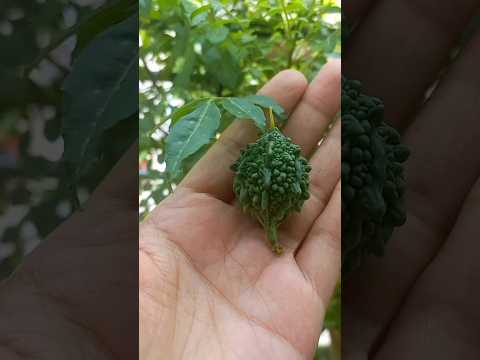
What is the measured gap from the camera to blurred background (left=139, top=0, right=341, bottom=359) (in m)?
0.70

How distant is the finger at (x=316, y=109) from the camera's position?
774mm

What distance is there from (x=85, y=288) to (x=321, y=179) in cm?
36

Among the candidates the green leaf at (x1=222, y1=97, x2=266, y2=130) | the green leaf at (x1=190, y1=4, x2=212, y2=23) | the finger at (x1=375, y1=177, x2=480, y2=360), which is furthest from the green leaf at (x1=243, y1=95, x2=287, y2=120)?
the finger at (x1=375, y1=177, x2=480, y2=360)

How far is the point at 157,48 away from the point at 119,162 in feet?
0.60

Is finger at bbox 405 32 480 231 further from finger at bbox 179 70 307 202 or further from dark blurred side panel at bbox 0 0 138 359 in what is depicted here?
dark blurred side panel at bbox 0 0 138 359

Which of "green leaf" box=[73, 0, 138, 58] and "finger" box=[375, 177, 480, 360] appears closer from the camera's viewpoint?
"green leaf" box=[73, 0, 138, 58]

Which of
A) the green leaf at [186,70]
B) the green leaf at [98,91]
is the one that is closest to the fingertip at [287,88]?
the green leaf at [186,70]

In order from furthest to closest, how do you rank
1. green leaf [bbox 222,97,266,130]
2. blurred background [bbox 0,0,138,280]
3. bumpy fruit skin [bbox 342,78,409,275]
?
bumpy fruit skin [bbox 342,78,409,275] → green leaf [bbox 222,97,266,130] → blurred background [bbox 0,0,138,280]

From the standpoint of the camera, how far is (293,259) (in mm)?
753

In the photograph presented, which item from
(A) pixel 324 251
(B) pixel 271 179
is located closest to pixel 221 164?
(B) pixel 271 179

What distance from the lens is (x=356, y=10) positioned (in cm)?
81

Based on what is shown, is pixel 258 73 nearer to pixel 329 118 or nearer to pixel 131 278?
pixel 329 118

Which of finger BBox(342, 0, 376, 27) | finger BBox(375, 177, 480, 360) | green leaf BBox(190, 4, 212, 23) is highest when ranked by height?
finger BBox(342, 0, 376, 27)

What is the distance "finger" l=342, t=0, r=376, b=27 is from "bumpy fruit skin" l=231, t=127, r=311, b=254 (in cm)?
23
